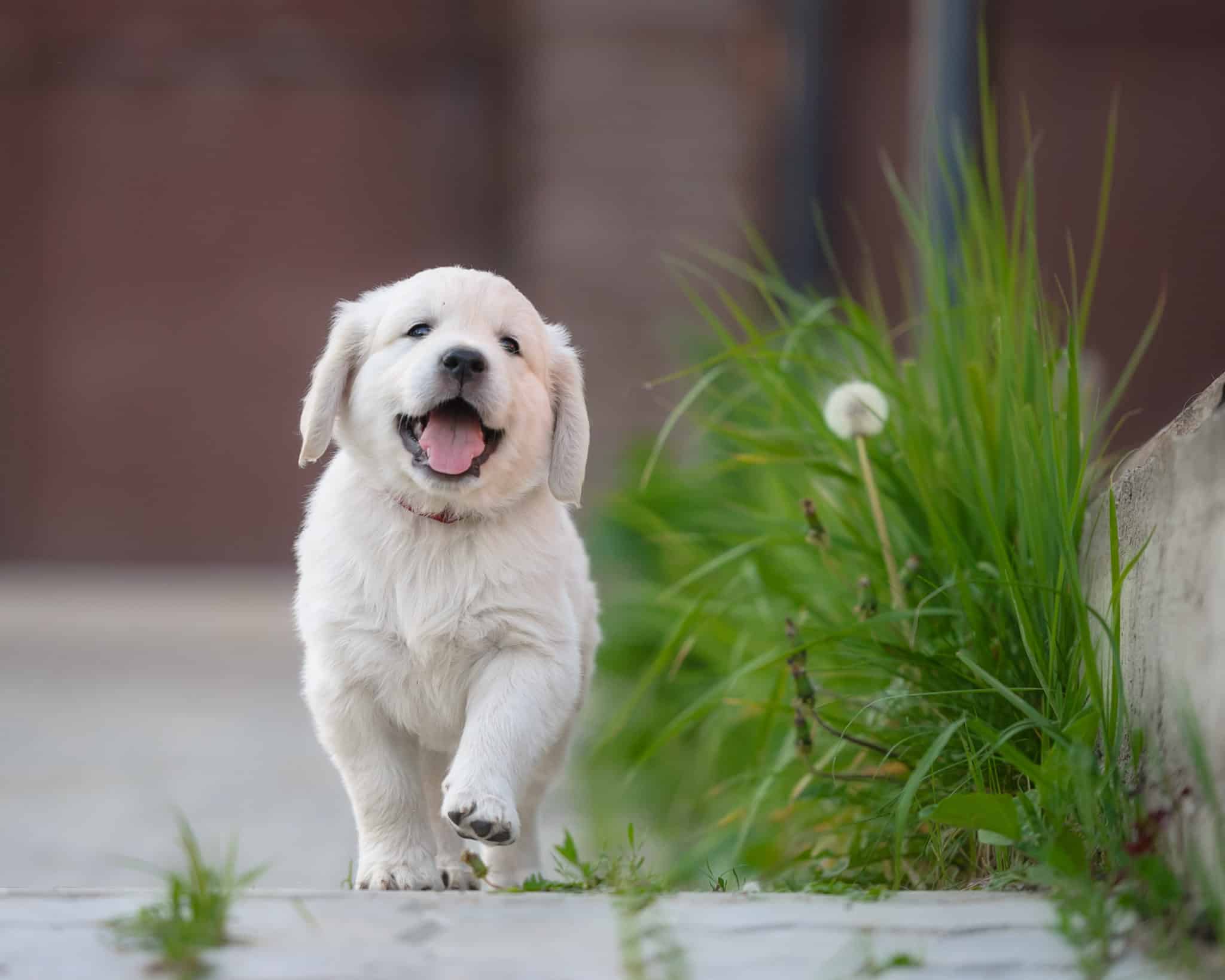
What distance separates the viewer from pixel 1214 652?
6.64 feet

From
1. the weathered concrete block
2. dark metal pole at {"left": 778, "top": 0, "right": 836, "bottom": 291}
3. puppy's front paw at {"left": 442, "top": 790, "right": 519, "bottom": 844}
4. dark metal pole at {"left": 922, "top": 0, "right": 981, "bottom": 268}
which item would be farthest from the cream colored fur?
dark metal pole at {"left": 778, "top": 0, "right": 836, "bottom": 291}

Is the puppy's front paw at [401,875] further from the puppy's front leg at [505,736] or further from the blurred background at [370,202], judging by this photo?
the blurred background at [370,202]

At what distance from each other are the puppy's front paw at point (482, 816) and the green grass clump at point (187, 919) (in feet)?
1.05

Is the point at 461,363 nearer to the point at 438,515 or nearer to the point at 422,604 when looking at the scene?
the point at 438,515

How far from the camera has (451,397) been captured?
2531mm

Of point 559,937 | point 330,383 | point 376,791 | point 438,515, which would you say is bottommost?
point 559,937

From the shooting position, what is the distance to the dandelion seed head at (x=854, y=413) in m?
3.04

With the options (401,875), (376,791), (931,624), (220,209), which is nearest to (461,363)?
(376,791)

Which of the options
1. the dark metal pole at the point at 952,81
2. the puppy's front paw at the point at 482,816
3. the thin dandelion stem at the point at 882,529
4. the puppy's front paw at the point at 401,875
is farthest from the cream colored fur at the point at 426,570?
the dark metal pole at the point at 952,81

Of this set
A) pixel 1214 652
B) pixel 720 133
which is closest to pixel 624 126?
pixel 720 133

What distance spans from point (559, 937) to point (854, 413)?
1370 mm

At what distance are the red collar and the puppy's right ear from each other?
0.55ft

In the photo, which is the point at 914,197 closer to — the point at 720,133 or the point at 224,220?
→ the point at 720,133

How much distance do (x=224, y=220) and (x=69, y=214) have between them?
1.11 meters
